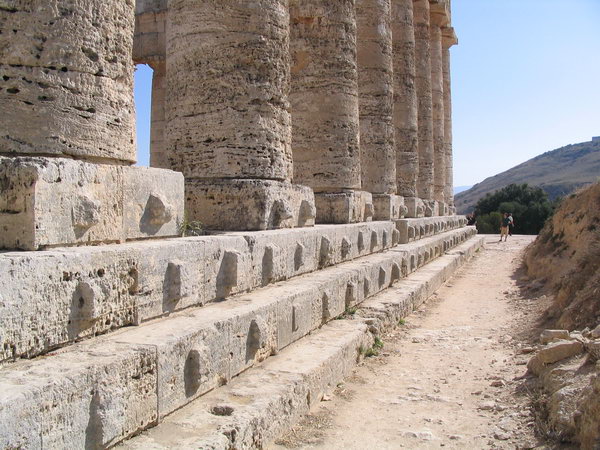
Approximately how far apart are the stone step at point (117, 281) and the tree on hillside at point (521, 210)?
95.5 feet

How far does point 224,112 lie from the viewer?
5906mm

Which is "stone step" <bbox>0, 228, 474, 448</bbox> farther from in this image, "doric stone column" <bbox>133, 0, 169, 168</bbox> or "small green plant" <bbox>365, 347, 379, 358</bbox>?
"doric stone column" <bbox>133, 0, 169, 168</bbox>

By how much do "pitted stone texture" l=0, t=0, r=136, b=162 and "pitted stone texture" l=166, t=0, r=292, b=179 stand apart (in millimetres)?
1904

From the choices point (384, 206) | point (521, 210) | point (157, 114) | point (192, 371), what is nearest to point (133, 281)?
point (192, 371)

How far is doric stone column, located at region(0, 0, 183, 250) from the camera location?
3.25 m

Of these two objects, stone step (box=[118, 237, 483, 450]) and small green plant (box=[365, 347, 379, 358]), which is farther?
small green plant (box=[365, 347, 379, 358])

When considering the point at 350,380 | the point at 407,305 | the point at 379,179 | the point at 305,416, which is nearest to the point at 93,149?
the point at 305,416

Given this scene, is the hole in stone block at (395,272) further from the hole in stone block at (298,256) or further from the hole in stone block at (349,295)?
the hole in stone block at (298,256)

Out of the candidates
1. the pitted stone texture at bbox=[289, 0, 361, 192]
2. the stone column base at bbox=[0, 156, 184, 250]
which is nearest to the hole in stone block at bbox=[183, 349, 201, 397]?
the stone column base at bbox=[0, 156, 184, 250]

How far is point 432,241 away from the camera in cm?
1362

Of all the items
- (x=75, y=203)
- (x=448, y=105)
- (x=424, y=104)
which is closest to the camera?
(x=75, y=203)

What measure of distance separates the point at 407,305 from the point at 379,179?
4.11 metres

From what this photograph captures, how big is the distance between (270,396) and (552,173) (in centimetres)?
9393

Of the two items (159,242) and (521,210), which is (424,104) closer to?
(159,242)
